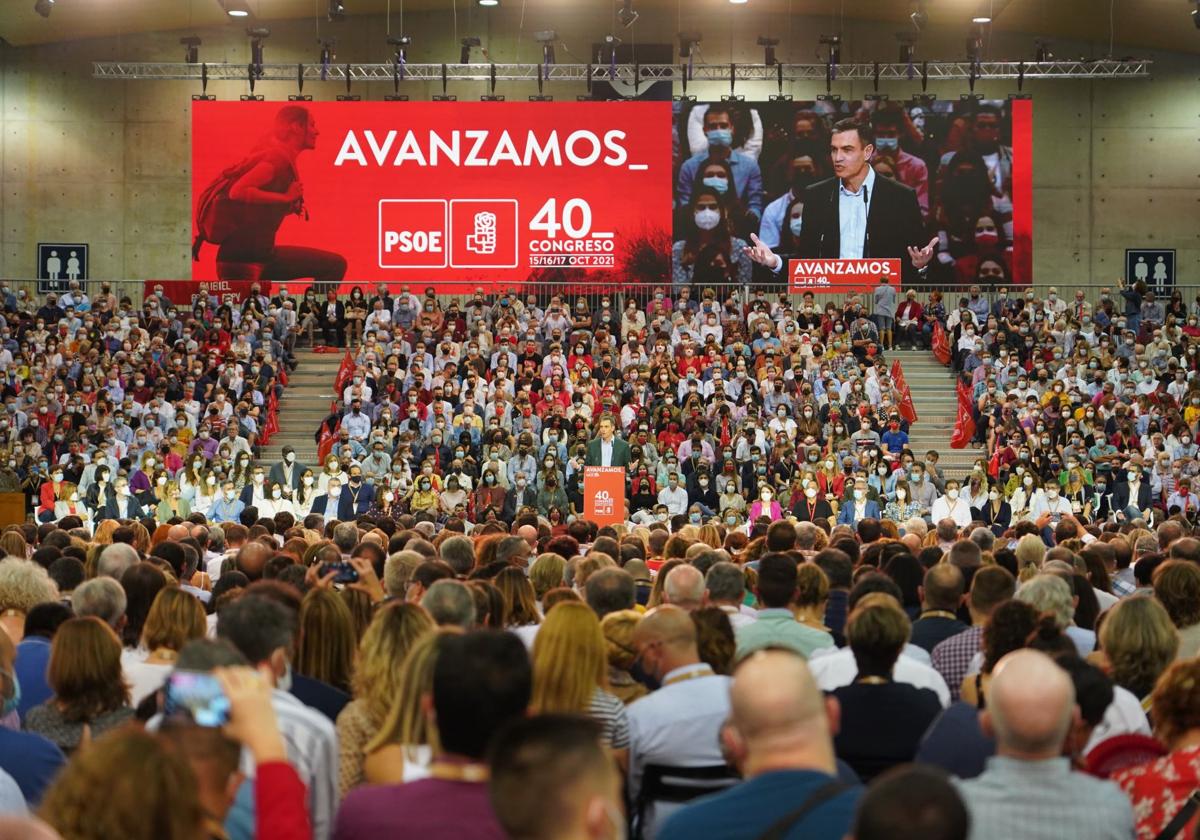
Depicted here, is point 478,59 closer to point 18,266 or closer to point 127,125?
point 127,125

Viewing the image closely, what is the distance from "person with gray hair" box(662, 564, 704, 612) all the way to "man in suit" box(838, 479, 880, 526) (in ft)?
47.5

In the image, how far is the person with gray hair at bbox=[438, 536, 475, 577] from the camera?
28.1 ft

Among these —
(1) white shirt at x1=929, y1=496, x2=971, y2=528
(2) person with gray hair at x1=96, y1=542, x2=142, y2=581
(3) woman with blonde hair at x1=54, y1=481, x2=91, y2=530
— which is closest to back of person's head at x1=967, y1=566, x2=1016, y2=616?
(2) person with gray hair at x1=96, y1=542, x2=142, y2=581

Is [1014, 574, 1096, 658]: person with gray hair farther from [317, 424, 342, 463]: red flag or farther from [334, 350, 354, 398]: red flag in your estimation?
[334, 350, 354, 398]: red flag

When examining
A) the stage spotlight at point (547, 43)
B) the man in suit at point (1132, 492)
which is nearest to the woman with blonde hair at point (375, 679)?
the man in suit at point (1132, 492)

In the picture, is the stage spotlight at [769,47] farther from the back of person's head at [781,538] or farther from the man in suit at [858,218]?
the back of person's head at [781,538]

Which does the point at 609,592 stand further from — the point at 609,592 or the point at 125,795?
the point at 125,795

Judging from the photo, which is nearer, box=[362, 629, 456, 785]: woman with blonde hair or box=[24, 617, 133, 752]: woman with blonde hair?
box=[362, 629, 456, 785]: woman with blonde hair

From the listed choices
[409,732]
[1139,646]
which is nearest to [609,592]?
[1139,646]

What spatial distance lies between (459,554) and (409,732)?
4893mm

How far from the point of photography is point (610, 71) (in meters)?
29.8

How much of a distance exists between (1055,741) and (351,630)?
2599mm

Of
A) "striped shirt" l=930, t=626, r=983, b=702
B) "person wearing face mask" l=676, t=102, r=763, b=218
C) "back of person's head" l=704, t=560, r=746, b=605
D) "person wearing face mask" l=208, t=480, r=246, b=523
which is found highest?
"person wearing face mask" l=676, t=102, r=763, b=218

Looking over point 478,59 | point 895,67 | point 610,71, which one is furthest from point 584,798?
point 478,59
